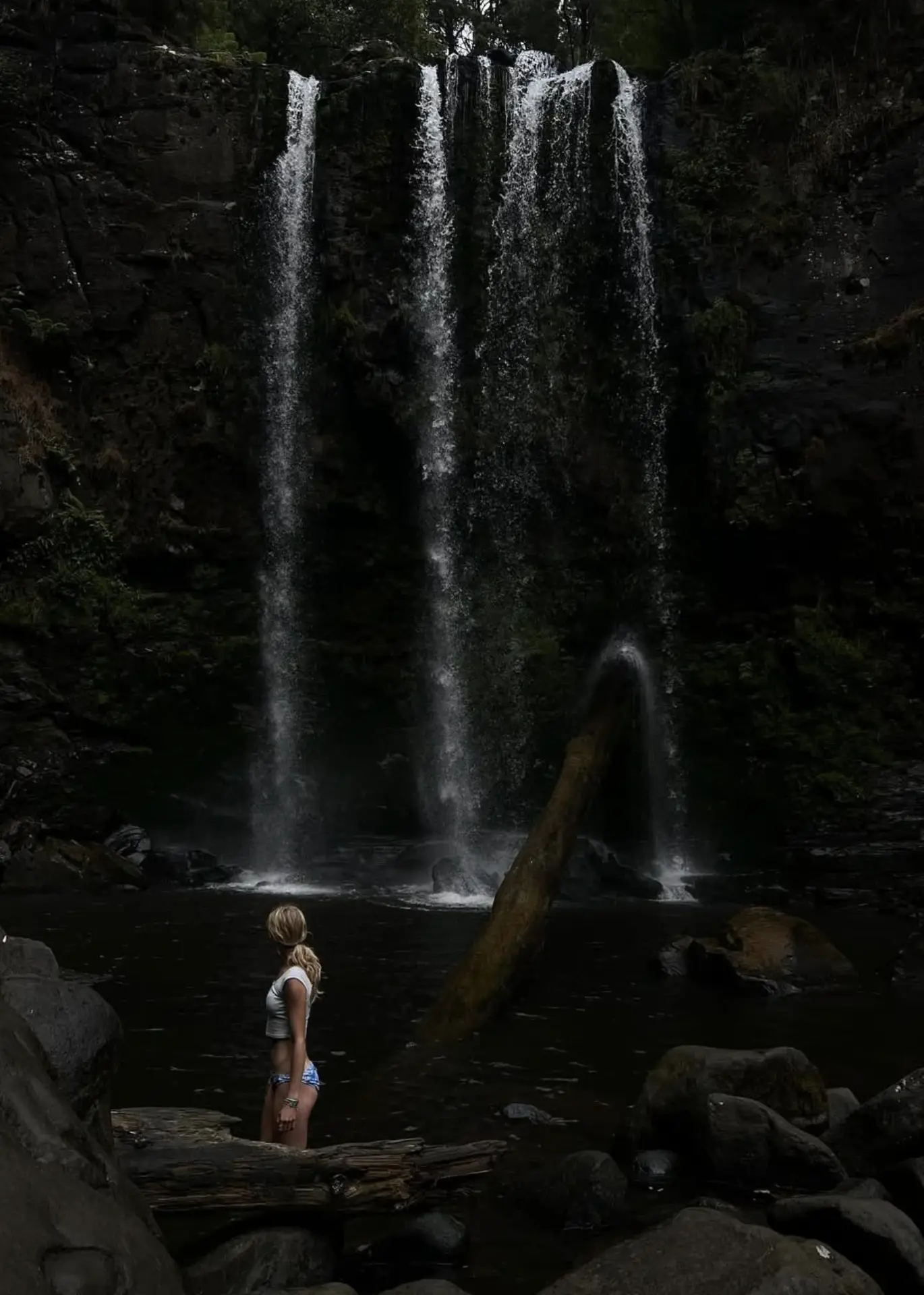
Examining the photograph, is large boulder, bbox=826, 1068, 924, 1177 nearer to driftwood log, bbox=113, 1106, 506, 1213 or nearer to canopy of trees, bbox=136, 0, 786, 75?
driftwood log, bbox=113, 1106, 506, 1213

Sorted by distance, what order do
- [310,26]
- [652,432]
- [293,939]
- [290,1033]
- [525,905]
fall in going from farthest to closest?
[310,26] → [652,432] → [525,905] → [293,939] → [290,1033]

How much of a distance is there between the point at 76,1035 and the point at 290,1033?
143cm

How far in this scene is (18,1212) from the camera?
3635mm

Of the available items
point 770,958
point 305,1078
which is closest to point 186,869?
point 770,958

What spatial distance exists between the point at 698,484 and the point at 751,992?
10.3 metres

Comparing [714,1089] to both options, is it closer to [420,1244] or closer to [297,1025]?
[420,1244]

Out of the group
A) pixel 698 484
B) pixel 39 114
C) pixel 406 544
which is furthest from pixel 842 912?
pixel 39 114

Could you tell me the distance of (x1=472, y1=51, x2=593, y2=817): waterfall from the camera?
19938 millimetres

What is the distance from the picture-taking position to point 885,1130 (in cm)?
666

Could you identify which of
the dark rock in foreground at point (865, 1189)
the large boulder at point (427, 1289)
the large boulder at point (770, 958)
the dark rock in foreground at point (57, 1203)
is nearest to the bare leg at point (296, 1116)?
the large boulder at point (427, 1289)

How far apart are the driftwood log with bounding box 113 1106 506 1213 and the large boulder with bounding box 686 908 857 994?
19.4 feet

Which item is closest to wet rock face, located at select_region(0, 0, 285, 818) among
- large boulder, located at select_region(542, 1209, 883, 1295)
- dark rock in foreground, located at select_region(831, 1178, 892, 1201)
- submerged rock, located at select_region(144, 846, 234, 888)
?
submerged rock, located at select_region(144, 846, 234, 888)

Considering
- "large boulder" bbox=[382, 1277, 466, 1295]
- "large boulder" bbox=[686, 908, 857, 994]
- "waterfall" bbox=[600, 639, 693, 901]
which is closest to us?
"large boulder" bbox=[382, 1277, 466, 1295]

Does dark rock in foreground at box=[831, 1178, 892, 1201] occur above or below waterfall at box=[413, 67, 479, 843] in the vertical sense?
below
